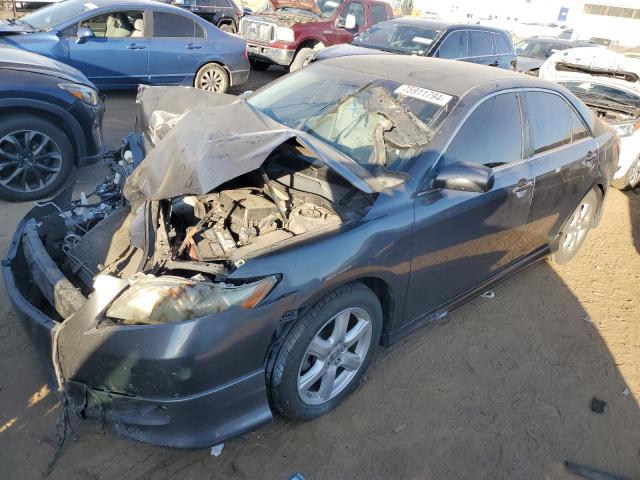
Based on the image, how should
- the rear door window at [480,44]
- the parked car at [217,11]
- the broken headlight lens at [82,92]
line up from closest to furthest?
the broken headlight lens at [82,92] → the rear door window at [480,44] → the parked car at [217,11]

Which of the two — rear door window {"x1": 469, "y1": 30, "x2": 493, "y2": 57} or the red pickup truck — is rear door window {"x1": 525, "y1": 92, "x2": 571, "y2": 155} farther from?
the red pickup truck

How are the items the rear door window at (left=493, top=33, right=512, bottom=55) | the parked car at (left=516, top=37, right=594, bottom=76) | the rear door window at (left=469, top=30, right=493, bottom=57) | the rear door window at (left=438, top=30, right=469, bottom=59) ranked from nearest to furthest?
the rear door window at (left=438, top=30, right=469, bottom=59) < the rear door window at (left=469, top=30, right=493, bottom=57) < the rear door window at (left=493, top=33, right=512, bottom=55) < the parked car at (left=516, top=37, right=594, bottom=76)

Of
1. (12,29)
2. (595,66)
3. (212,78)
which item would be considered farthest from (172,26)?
(595,66)

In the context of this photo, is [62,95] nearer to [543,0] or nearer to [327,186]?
[327,186]

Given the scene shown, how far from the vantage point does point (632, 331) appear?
3859 mm

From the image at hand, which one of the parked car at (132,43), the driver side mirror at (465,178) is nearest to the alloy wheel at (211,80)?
the parked car at (132,43)

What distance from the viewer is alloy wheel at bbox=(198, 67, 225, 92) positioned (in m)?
8.52

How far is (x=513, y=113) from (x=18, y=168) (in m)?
4.20

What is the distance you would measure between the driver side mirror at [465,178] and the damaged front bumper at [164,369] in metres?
1.13

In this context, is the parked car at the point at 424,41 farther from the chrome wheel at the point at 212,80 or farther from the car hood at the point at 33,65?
the car hood at the point at 33,65

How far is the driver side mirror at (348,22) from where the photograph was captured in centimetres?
1055

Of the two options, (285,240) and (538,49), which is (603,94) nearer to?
(285,240)

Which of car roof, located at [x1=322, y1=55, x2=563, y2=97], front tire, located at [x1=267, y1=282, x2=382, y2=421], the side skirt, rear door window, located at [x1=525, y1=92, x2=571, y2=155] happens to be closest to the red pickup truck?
car roof, located at [x1=322, y1=55, x2=563, y2=97]

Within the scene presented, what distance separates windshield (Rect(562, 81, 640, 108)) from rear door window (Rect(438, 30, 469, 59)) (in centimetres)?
203
